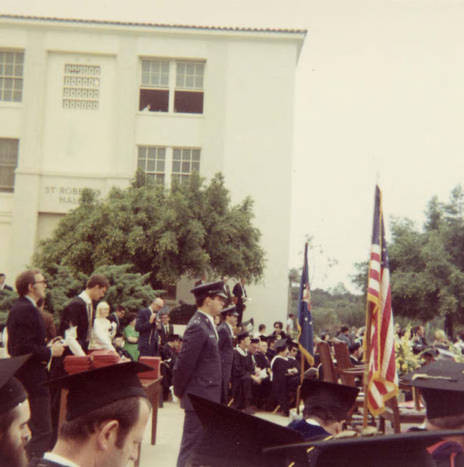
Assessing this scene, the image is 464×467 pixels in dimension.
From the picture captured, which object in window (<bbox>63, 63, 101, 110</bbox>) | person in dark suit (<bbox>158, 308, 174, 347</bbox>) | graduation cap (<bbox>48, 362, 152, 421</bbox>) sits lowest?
person in dark suit (<bbox>158, 308, 174, 347</bbox>)

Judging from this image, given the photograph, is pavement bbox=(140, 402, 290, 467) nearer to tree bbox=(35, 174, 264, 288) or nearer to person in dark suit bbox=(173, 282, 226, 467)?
person in dark suit bbox=(173, 282, 226, 467)

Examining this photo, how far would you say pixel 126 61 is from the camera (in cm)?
2853

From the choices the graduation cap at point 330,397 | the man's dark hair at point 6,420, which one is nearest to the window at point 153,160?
the graduation cap at point 330,397

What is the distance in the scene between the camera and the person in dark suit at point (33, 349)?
5.91 meters

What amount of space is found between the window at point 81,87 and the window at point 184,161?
12.2ft

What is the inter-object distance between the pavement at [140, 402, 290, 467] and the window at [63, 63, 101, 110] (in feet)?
58.0

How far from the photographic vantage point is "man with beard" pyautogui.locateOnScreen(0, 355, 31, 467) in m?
2.49

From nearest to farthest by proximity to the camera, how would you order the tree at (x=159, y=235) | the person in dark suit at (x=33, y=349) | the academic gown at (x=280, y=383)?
1. the person in dark suit at (x=33, y=349)
2. the academic gown at (x=280, y=383)
3. the tree at (x=159, y=235)

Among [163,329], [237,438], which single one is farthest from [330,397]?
[163,329]

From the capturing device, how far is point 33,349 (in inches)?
238

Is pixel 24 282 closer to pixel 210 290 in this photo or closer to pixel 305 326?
pixel 210 290

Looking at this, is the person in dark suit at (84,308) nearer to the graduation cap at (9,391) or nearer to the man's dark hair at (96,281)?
the man's dark hair at (96,281)

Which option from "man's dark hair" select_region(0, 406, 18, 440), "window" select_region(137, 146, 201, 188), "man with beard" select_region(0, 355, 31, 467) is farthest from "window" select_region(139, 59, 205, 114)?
"man's dark hair" select_region(0, 406, 18, 440)

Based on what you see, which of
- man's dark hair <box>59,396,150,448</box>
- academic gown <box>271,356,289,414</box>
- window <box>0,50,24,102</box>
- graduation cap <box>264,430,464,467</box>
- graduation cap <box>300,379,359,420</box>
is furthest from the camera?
window <box>0,50,24,102</box>
